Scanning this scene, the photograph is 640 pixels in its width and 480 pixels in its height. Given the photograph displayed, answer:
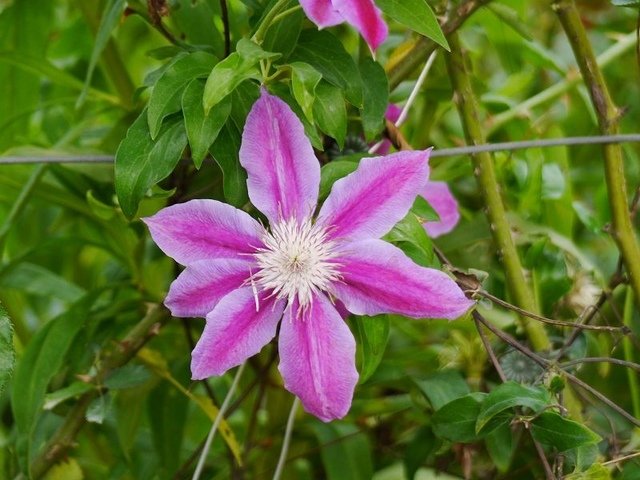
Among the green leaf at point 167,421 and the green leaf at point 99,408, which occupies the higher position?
the green leaf at point 99,408

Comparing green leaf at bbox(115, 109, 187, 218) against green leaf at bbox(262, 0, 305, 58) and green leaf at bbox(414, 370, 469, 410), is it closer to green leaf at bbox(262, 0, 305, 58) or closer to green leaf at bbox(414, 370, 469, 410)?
green leaf at bbox(262, 0, 305, 58)

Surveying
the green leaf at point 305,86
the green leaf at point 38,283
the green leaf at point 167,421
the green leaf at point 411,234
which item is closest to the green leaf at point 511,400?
the green leaf at point 411,234

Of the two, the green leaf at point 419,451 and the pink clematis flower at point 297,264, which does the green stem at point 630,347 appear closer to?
the green leaf at point 419,451

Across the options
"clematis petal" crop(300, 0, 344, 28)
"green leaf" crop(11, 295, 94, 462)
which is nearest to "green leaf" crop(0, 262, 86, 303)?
"green leaf" crop(11, 295, 94, 462)

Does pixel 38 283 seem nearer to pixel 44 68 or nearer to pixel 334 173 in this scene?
pixel 44 68

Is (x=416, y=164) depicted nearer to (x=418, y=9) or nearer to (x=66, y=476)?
(x=418, y=9)

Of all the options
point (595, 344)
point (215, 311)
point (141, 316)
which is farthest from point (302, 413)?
point (215, 311)
